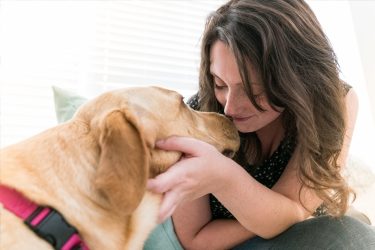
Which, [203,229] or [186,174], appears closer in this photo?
[186,174]

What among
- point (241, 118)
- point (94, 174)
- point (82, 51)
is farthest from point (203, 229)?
point (82, 51)

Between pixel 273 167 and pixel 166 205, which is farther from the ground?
pixel 166 205

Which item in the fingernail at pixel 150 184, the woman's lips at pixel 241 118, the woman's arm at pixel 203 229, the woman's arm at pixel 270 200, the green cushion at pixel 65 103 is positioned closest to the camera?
the fingernail at pixel 150 184

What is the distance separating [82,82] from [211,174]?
1346mm

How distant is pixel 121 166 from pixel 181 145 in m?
0.20

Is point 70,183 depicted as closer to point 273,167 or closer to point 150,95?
point 150,95

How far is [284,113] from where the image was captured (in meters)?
1.30

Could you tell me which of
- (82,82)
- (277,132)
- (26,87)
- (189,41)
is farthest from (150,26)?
(277,132)

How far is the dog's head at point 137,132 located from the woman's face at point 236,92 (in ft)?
0.16

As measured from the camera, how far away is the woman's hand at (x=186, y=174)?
87cm

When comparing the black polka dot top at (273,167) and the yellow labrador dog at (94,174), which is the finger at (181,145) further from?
the black polka dot top at (273,167)

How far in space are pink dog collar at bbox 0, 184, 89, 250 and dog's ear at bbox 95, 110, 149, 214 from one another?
93 millimetres

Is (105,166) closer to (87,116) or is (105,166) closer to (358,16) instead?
(87,116)

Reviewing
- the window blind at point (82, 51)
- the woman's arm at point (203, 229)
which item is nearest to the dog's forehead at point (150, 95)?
the woman's arm at point (203, 229)
